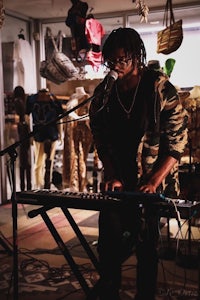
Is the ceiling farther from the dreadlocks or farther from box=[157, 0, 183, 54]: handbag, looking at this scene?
the dreadlocks

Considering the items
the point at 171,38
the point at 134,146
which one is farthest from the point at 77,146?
the point at 134,146

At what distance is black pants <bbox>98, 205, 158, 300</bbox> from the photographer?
160 cm

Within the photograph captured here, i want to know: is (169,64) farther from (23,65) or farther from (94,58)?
(23,65)

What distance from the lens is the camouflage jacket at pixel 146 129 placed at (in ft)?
5.63

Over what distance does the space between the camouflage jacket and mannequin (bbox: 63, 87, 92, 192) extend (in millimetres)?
2494

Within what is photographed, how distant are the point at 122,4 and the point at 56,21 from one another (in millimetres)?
1044

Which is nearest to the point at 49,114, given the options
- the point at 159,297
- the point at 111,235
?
the point at 159,297

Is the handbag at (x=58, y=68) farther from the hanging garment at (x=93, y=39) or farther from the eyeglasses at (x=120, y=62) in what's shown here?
the eyeglasses at (x=120, y=62)

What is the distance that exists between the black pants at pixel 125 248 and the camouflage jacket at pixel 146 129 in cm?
19

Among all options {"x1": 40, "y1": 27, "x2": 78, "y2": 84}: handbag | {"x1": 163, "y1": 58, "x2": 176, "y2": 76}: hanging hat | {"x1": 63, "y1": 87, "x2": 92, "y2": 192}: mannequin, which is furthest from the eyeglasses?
{"x1": 40, "y1": 27, "x2": 78, "y2": 84}: handbag

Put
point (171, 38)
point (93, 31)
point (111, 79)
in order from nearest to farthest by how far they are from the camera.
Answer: point (111, 79)
point (171, 38)
point (93, 31)

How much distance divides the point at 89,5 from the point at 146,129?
3407 mm

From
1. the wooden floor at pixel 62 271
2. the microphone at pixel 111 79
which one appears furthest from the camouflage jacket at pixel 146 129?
the wooden floor at pixel 62 271

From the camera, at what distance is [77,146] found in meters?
4.34
